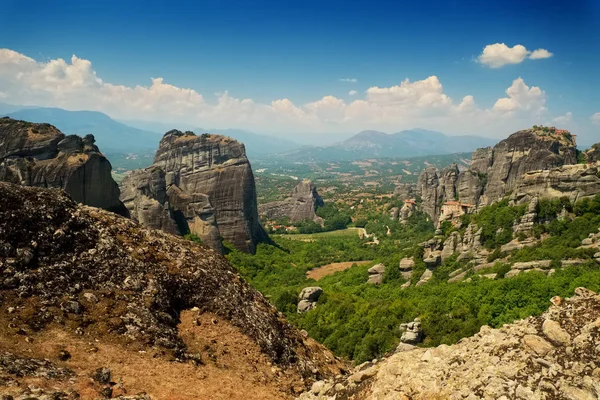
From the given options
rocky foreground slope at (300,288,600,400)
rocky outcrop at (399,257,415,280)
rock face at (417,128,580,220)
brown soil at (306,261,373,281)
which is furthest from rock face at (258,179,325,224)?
rocky foreground slope at (300,288,600,400)

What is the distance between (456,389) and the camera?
7617mm

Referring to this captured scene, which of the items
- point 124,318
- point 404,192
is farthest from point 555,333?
point 404,192

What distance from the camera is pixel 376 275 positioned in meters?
50.4

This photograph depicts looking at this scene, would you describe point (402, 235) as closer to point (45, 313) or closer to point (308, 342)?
point (308, 342)

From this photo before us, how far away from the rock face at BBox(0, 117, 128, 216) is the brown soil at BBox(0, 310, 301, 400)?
3139 cm

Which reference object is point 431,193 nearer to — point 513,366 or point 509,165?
point 509,165

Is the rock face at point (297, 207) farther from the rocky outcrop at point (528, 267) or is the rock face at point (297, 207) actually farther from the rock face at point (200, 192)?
the rocky outcrop at point (528, 267)

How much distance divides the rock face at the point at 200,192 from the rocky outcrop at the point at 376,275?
22.5m

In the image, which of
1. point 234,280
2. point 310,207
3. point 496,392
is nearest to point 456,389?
point 496,392

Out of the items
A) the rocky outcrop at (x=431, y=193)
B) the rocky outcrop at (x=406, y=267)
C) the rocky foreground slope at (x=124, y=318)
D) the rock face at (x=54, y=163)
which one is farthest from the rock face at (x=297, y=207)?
the rocky foreground slope at (x=124, y=318)

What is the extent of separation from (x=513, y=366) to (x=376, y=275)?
43.8 metres

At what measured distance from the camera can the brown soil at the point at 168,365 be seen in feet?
33.0

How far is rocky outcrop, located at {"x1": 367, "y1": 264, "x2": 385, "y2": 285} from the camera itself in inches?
1940

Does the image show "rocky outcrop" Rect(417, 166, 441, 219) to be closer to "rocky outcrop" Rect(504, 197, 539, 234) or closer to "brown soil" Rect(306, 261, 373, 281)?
"brown soil" Rect(306, 261, 373, 281)
